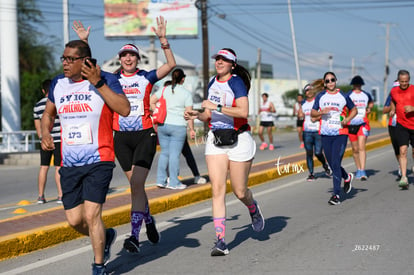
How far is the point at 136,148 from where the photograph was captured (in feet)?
22.9

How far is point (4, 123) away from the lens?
27828 mm

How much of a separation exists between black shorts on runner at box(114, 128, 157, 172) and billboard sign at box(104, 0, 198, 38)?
147ft

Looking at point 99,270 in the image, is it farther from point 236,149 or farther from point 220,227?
point 236,149

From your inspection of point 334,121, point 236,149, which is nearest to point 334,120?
point 334,121

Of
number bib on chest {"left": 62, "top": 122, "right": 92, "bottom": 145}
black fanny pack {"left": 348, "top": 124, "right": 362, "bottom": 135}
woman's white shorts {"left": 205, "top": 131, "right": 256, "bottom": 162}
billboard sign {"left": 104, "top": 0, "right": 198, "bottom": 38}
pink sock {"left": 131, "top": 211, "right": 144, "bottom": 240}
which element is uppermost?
billboard sign {"left": 104, "top": 0, "right": 198, "bottom": 38}

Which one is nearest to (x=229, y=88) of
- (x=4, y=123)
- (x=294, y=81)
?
(x=4, y=123)

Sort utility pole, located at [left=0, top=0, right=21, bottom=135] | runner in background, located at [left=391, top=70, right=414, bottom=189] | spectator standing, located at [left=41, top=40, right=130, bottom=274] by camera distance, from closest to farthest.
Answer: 1. spectator standing, located at [left=41, top=40, right=130, bottom=274]
2. runner in background, located at [left=391, top=70, right=414, bottom=189]
3. utility pole, located at [left=0, top=0, right=21, bottom=135]

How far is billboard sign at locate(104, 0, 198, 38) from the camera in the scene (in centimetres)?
5166

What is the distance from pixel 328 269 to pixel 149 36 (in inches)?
1912

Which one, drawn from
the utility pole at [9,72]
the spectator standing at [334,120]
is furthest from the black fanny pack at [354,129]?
the utility pole at [9,72]

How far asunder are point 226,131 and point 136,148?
97 cm

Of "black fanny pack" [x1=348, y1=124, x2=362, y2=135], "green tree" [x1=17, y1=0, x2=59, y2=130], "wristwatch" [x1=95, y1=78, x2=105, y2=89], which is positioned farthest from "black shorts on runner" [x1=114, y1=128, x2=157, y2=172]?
"green tree" [x1=17, y1=0, x2=59, y2=130]

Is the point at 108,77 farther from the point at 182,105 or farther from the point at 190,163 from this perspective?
the point at 190,163

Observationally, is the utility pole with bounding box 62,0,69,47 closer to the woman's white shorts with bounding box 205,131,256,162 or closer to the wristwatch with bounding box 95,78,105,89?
the woman's white shorts with bounding box 205,131,256,162
